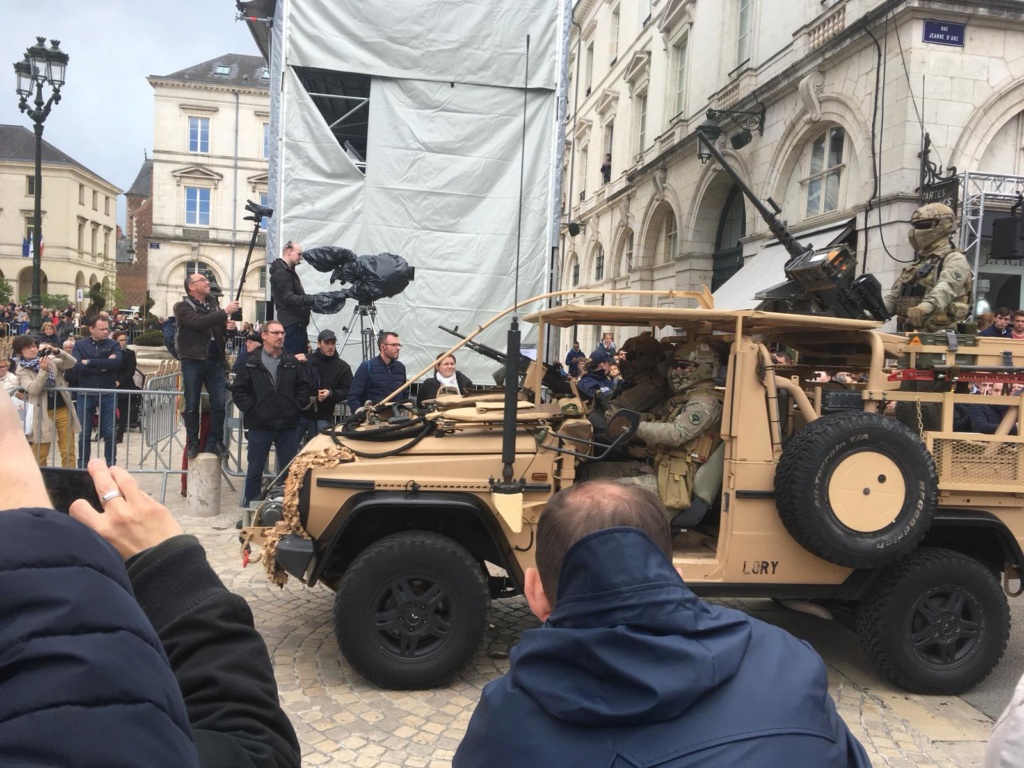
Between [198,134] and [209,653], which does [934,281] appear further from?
[198,134]

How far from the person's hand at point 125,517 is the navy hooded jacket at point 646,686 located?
668 mm

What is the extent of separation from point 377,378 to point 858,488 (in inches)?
205

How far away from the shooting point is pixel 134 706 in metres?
0.75

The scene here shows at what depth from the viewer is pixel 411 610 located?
419 cm

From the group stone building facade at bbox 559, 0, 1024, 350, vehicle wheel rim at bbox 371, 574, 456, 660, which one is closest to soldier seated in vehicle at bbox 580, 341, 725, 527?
vehicle wheel rim at bbox 371, 574, 456, 660

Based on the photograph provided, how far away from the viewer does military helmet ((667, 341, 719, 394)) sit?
4676 millimetres

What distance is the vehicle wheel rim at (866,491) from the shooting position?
4047mm

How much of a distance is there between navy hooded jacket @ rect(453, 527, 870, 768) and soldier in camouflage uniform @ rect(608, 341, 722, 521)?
3048 millimetres

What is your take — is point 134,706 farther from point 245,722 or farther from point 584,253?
point 584,253

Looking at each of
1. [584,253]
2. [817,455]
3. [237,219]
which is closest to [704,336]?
[817,455]

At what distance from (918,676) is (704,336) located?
245 centimetres

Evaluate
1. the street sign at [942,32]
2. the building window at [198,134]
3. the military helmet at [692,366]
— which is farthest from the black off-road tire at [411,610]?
the building window at [198,134]

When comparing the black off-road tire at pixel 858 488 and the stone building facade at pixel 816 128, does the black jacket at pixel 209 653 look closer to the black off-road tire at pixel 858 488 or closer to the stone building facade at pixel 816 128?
the black off-road tire at pixel 858 488

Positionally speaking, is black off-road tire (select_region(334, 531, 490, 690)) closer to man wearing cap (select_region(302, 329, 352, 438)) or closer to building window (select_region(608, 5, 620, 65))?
man wearing cap (select_region(302, 329, 352, 438))
